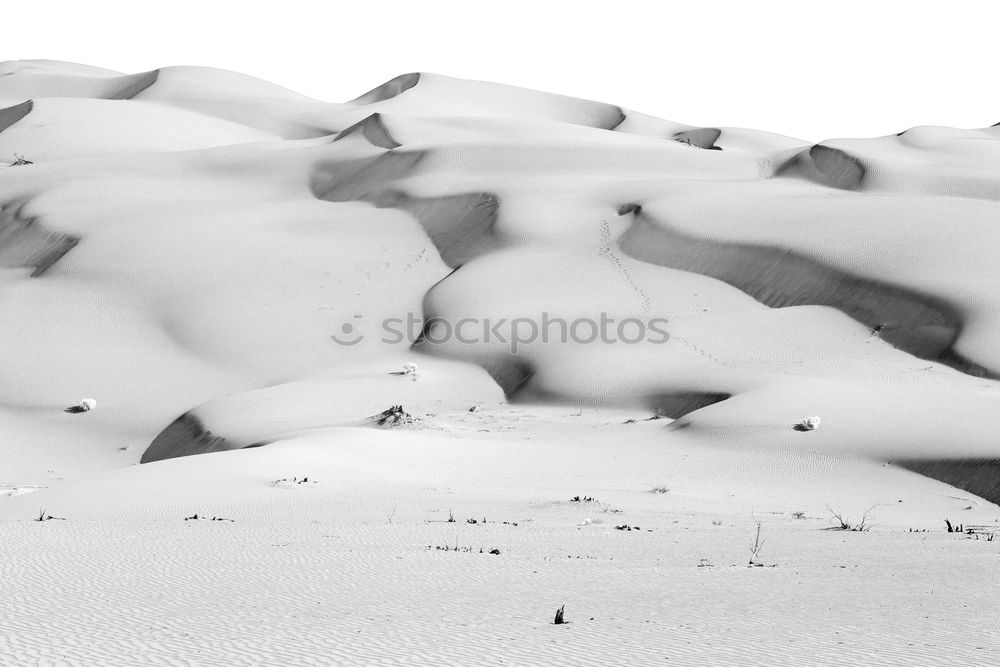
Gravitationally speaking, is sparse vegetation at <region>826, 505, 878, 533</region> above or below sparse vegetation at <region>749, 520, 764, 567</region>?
below

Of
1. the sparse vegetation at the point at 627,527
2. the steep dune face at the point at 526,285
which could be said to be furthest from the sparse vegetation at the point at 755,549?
the steep dune face at the point at 526,285

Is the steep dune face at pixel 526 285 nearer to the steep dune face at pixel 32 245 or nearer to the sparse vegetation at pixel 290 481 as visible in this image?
the steep dune face at pixel 32 245

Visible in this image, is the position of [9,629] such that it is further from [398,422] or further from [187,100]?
[187,100]

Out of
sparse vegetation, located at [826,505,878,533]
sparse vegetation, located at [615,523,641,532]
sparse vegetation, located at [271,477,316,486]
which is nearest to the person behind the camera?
sparse vegetation, located at [826,505,878,533]

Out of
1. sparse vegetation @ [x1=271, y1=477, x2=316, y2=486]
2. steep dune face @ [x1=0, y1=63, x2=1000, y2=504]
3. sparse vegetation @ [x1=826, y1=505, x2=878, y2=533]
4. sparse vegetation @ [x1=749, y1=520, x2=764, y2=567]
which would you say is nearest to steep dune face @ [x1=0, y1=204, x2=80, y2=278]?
steep dune face @ [x1=0, y1=63, x2=1000, y2=504]

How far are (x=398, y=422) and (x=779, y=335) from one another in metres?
7.47

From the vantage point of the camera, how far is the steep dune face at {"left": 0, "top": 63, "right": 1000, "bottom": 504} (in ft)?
62.5

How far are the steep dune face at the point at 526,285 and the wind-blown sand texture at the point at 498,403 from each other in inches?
3.8

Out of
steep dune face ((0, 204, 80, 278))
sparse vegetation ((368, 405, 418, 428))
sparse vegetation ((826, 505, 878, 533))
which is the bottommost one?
steep dune face ((0, 204, 80, 278))

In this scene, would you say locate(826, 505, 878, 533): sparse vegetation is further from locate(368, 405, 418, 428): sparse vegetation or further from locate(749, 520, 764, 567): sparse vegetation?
locate(368, 405, 418, 428): sparse vegetation

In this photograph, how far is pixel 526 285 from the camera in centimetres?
2450

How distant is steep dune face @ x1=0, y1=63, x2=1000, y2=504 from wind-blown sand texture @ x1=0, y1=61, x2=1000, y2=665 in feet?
0.32

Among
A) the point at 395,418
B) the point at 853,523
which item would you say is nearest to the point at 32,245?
the point at 395,418

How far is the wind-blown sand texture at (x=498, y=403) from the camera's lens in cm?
706
